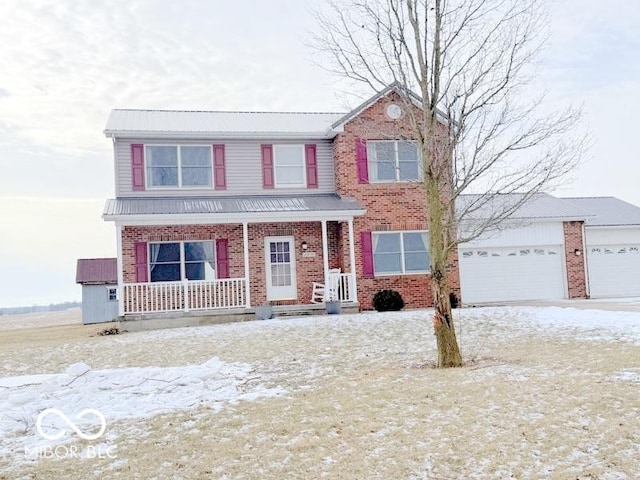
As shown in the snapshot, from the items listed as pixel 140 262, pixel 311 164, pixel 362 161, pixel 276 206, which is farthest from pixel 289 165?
pixel 140 262

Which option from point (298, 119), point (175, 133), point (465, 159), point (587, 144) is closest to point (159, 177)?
point (175, 133)

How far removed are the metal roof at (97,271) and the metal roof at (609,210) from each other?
2118cm

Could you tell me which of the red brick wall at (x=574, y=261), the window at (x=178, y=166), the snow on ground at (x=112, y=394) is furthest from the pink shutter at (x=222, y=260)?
the red brick wall at (x=574, y=261)

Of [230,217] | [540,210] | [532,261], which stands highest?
[540,210]

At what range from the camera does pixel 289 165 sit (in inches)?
744

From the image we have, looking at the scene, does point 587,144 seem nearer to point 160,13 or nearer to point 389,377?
point 389,377

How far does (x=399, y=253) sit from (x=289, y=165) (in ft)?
14.8

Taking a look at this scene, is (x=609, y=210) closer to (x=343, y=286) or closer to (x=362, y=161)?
(x=362, y=161)

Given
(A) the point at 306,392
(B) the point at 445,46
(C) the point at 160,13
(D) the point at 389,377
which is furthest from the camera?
(C) the point at 160,13

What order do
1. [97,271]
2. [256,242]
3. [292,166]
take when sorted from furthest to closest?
[97,271]
[292,166]
[256,242]

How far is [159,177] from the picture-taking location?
709 inches

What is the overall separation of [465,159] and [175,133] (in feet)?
35.0

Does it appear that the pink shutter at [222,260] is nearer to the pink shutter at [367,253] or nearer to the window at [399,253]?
the pink shutter at [367,253]

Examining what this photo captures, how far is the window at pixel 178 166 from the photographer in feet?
59.0
